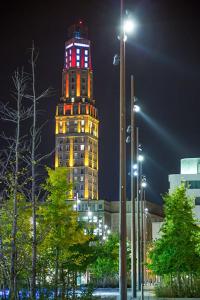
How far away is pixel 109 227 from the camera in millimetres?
179125

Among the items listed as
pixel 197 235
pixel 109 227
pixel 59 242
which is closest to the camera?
pixel 59 242

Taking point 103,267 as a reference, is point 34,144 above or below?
above

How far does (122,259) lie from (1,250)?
20.9ft

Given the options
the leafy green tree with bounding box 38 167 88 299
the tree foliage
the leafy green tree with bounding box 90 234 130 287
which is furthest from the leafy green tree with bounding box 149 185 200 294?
the leafy green tree with bounding box 90 234 130 287

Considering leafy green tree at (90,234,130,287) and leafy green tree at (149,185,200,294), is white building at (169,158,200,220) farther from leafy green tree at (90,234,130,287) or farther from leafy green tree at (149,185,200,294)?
leafy green tree at (149,185,200,294)

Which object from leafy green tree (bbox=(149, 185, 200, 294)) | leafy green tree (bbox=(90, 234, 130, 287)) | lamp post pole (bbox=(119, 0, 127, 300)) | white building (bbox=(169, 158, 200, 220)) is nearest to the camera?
lamp post pole (bbox=(119, 0, 127, 300))

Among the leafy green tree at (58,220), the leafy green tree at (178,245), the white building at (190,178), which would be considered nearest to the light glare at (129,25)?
the leafy green tree at (58,220)

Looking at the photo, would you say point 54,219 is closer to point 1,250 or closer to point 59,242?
point 59,242

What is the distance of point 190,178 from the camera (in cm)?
10850

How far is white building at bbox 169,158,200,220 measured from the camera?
345 ft

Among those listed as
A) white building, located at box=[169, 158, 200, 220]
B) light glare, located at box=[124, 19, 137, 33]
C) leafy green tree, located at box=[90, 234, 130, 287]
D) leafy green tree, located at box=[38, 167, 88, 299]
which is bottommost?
leafy green tree, located at box=[90, 234, 130, 287]

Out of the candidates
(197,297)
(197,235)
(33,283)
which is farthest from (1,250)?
(197,235)

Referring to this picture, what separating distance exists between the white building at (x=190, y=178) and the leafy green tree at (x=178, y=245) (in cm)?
5296

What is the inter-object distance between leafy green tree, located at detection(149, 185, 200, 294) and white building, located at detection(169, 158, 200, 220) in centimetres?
5296
